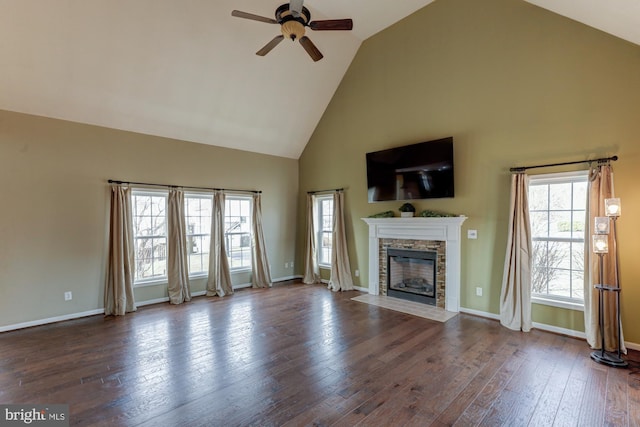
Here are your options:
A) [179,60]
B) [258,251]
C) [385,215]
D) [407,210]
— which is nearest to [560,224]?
[407,210]

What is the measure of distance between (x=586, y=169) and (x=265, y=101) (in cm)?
523

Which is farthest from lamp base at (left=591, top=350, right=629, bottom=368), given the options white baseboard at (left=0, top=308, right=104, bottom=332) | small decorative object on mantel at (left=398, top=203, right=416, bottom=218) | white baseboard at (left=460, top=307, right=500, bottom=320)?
white baseboard at (left=0, top=308, right=104, bottom=332)

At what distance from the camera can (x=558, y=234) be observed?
4.04m

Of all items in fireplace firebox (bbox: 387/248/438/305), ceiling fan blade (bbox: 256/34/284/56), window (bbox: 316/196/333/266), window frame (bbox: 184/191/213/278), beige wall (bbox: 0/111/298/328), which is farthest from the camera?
window (bbox: 316/196/333/266)

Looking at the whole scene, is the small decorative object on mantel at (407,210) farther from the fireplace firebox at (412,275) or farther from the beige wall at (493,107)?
the fireplace firebox at (412,275)

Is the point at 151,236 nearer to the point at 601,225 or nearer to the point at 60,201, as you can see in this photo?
the point at 60,201

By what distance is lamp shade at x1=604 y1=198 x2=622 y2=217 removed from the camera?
321 cm

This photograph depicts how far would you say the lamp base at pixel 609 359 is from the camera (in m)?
3.09

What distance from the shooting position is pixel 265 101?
5996mm

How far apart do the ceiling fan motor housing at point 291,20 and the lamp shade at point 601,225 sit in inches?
152

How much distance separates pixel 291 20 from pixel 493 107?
3.20 m

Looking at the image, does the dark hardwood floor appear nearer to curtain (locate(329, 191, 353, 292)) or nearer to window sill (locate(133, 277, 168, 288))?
window sill (locate(133, 277, 168, 288))

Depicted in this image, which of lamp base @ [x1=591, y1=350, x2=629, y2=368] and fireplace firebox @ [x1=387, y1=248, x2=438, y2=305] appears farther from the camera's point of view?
fireplace firebox @ [x1=387, y1=248, x2=438, y2=305]

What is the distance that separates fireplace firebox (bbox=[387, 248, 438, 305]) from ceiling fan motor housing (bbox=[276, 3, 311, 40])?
3959mm
